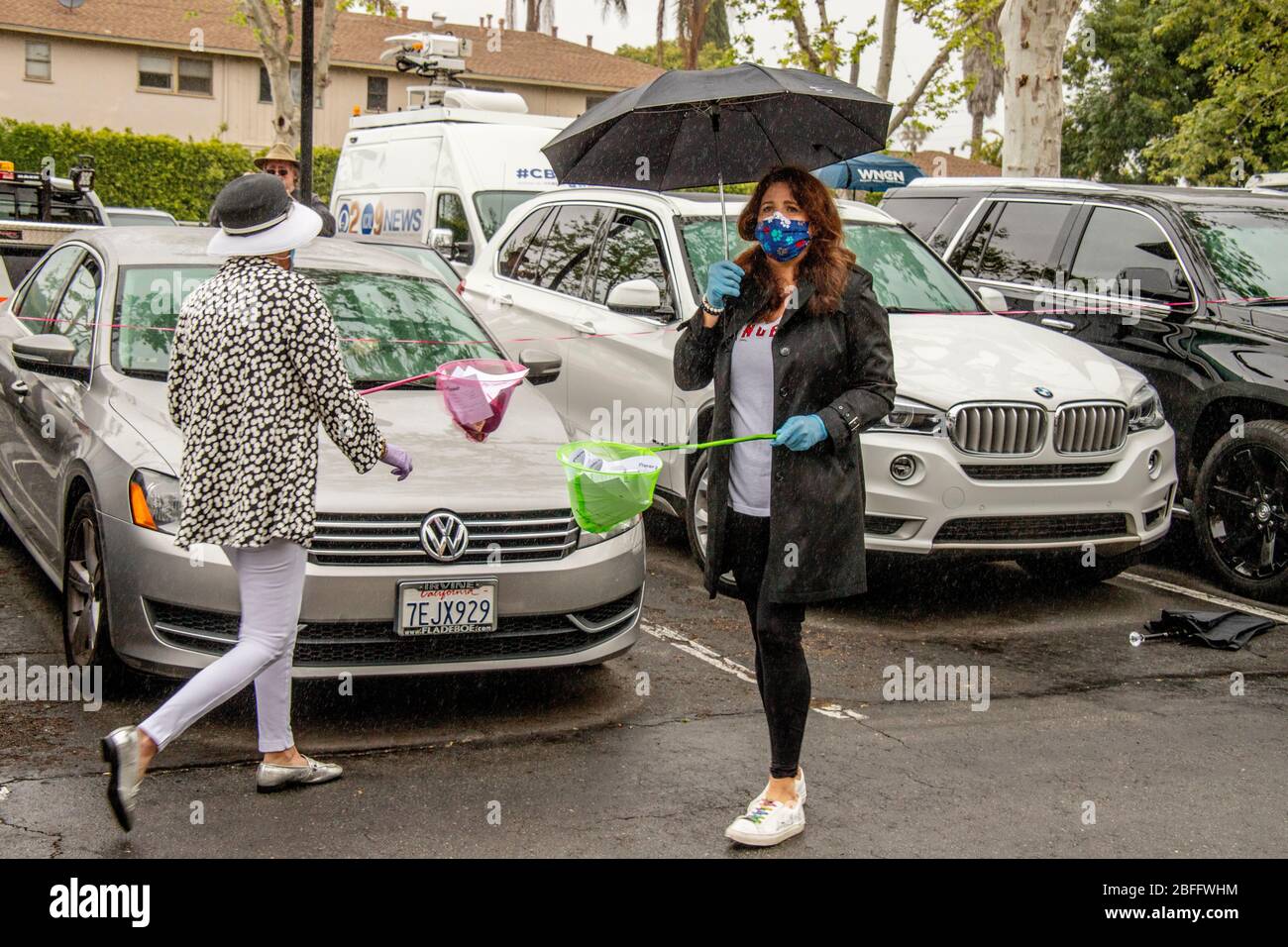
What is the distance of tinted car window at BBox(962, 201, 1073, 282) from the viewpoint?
976 centimetres

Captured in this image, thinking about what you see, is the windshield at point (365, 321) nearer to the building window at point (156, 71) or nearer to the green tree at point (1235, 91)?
the green tree at point (1235, 91)

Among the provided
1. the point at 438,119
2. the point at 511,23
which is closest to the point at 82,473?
the point at 438,119

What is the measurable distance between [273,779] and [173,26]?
128 feet

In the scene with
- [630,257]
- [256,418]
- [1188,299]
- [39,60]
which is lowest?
[256,418]

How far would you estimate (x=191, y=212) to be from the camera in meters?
33.7

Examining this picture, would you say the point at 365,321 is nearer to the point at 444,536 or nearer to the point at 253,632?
the point at 444,536

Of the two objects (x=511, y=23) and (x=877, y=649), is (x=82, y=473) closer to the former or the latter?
(x=877, y=649)

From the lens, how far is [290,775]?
15.5ft

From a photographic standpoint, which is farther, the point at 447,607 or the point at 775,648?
the point at 447,607

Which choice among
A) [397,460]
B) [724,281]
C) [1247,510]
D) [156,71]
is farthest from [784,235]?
[156,71]

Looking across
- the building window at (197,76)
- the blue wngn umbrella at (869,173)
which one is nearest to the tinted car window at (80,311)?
the blue wngn umbrella at (869,173)

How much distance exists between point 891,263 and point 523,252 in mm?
2442

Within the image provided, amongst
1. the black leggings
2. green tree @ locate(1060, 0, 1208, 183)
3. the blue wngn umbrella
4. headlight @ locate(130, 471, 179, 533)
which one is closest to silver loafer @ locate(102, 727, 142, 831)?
headlight @ locate(130, 471, 179, 533)

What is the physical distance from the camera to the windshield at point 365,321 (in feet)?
20.2
